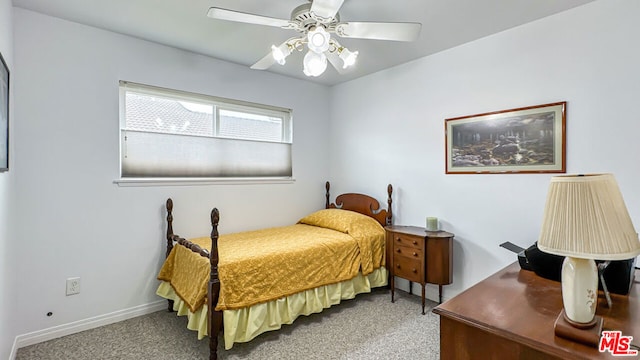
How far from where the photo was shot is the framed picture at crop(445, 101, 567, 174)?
90.4 inches

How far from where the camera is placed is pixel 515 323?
1.11m

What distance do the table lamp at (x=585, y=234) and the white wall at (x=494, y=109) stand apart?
62.2 inches

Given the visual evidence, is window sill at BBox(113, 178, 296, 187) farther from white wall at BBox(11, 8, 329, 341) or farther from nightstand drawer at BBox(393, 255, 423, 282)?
nightstand drawer at BBox(393, 255, 423, 282)

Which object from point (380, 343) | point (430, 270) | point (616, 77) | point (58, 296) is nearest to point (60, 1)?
point (58, 296)

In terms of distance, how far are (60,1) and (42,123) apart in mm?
886

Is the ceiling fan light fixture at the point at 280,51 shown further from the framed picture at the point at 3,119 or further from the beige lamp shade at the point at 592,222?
the beige lamp shade at the point at 592,222

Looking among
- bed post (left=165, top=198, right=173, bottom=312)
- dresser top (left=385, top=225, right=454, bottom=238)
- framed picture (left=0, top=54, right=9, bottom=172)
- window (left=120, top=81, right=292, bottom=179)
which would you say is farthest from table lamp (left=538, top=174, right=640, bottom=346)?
window (left=120, top=81, right=292, bottom=179)

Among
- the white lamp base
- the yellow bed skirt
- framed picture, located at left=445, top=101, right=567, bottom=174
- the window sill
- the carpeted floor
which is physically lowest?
the carpeted floor

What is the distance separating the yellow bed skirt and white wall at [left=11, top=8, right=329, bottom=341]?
480 millimetres

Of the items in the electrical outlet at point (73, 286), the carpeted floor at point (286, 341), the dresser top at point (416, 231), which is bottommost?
the carpeted floor at point (286, 341)

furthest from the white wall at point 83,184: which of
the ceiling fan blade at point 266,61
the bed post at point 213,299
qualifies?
the bed post at point 213,299

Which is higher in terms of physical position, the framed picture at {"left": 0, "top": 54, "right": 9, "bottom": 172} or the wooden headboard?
the framed picture at {"left": 0, "top": 54, "right": 9, "bottom": 172}

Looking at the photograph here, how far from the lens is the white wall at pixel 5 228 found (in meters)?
1.76

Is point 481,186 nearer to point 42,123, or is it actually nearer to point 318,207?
point 318,207
